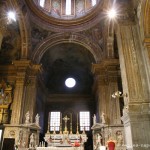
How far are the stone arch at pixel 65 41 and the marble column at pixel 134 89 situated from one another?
22.4 feet

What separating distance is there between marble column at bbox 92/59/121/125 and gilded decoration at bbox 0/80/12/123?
665 centimetres

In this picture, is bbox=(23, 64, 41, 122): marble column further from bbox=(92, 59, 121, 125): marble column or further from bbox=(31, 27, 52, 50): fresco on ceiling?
bbox=(92, 59, 121, 125): marble column

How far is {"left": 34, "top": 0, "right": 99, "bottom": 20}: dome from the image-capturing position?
17062 mm

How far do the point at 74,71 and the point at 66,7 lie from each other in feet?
21.6

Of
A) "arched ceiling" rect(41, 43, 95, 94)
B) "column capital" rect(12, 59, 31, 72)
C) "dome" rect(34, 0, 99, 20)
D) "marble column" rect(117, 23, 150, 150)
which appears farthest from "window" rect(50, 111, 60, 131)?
"marble column" rect(117, 23, 150, 150)

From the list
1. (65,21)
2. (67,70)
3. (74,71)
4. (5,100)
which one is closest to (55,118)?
(67,70)

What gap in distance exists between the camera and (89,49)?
1623cm

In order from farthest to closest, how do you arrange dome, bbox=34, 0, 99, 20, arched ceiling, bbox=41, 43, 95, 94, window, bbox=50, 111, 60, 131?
window, bbox=50, 111, 60, 131
arched ceiling, bbox=41, 43, 95, 94
dome, bbox=34, 0, 99, 20

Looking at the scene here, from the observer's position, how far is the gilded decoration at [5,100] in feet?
44.1

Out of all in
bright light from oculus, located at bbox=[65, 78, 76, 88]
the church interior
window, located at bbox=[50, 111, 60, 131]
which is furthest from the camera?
bright light from oculus, located at bbox=[65, 78, 76, 88]

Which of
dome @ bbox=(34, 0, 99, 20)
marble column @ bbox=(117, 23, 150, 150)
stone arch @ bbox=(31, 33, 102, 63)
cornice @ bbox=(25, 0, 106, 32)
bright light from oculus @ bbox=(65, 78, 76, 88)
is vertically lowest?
marble column @ bbox=(117, 23, 150, 150)

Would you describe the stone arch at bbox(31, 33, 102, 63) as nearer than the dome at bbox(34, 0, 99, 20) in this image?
Yes

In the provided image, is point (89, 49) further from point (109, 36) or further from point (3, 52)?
point (3, 52)

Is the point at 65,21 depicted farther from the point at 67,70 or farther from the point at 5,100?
the point at 5,100
